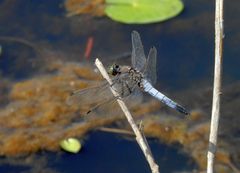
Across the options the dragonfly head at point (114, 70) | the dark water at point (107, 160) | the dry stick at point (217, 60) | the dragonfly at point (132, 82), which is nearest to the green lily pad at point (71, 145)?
the dark water at point (107, 160)

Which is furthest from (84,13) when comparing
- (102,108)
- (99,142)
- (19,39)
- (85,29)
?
(102,108)

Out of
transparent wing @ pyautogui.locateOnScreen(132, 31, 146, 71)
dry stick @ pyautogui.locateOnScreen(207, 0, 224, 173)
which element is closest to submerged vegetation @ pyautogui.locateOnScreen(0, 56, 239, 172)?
transparent wing @ pyautogui.locateOnScreen(132, 31, 146, 71)

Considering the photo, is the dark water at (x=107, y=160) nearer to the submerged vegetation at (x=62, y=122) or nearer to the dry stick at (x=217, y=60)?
the submerged vegetation at (x=62, y=122)

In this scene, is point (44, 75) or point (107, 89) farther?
point (44, 75)

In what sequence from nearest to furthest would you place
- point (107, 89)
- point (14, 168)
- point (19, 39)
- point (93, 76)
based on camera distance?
point (107, 89) < point (14, 168) < point (93, 76) < point (19, 39)

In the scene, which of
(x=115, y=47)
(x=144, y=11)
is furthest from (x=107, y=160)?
(x=144, y=11)

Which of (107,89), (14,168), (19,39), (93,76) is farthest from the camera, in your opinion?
(19,39)

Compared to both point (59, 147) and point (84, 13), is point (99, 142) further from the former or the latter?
point (84, 13)
